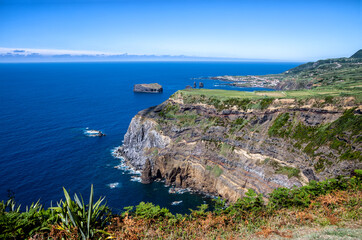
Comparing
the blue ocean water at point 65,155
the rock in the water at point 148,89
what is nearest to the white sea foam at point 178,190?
the blue ocean water at point 65,155

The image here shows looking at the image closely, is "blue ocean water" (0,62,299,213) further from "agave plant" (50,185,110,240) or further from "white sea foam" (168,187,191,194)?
"agave plant" (50,185,110,240)

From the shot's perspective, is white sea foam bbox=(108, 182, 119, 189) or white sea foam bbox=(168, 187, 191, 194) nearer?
white sea foam bbox=(168, 187, 191, 194)

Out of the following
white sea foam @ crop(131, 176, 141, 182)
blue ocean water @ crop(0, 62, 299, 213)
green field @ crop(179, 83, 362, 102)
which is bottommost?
white sea foam @ crop(131, 176, 141, 182)

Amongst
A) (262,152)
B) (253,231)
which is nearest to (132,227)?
(253,231)

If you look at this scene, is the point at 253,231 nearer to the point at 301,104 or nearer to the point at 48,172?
the point at 301,104

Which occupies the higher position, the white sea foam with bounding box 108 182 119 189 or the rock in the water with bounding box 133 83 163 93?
the rock in the water with bounding box 133 83 163 93

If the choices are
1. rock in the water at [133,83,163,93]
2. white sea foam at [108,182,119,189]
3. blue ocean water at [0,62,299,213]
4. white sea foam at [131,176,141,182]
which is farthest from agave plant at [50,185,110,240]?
rock in the water at [133,83,163,93]

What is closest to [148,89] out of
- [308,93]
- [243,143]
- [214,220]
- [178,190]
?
[308,93]
